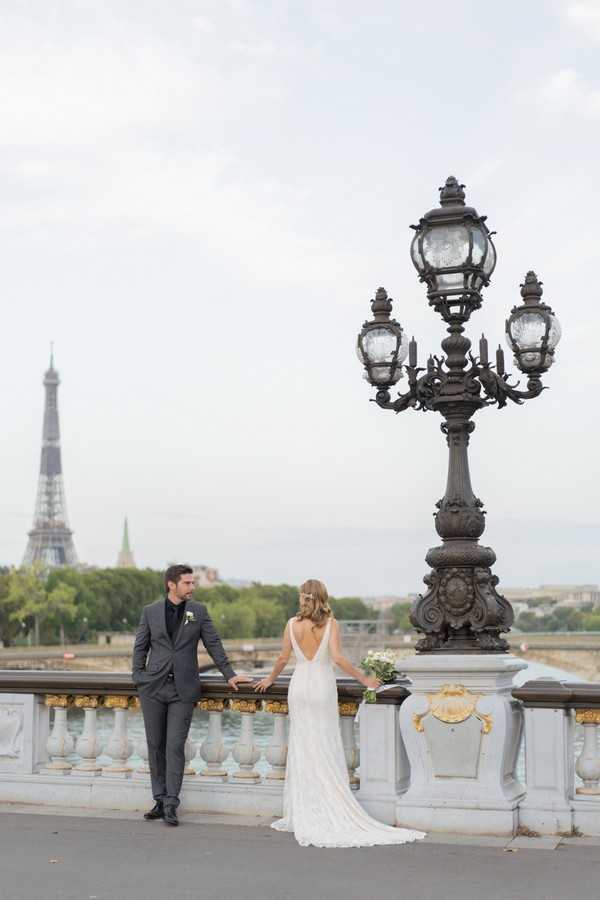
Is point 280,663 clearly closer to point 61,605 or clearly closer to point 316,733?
point 316,733

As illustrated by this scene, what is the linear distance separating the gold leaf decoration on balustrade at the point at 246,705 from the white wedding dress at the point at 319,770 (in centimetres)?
79

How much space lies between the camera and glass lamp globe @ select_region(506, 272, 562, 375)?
949cm

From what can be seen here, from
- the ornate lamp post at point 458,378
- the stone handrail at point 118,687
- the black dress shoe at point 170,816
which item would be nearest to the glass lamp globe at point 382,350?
the ornate lamp post at point 458,378

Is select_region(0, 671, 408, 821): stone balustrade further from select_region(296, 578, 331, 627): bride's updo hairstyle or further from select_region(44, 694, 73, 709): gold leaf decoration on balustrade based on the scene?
select_region(296, 578, 331, 627): bride's updo hairstyle

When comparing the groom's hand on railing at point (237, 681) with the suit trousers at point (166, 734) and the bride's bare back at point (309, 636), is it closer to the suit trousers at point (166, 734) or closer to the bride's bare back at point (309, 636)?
the suit trousers at point (166, 734)

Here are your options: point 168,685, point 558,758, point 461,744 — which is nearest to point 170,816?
point 168,685

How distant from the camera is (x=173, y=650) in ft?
30.9

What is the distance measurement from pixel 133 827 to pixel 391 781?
194 cm

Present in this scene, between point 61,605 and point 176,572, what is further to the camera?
point 61,605

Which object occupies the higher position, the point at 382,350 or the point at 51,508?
the point at 51,508

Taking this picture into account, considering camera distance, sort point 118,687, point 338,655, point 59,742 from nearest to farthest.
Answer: point 338,655 → point 118,687 → point 59,742

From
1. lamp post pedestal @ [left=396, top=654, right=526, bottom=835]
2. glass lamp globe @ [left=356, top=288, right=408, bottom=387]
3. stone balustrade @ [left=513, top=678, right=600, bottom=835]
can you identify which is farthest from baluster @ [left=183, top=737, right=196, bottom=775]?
glass lamp globe @ [left=356, top=288, right=408, bottom=387]

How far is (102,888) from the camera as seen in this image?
23.4 feet

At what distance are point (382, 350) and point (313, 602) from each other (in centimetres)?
221
